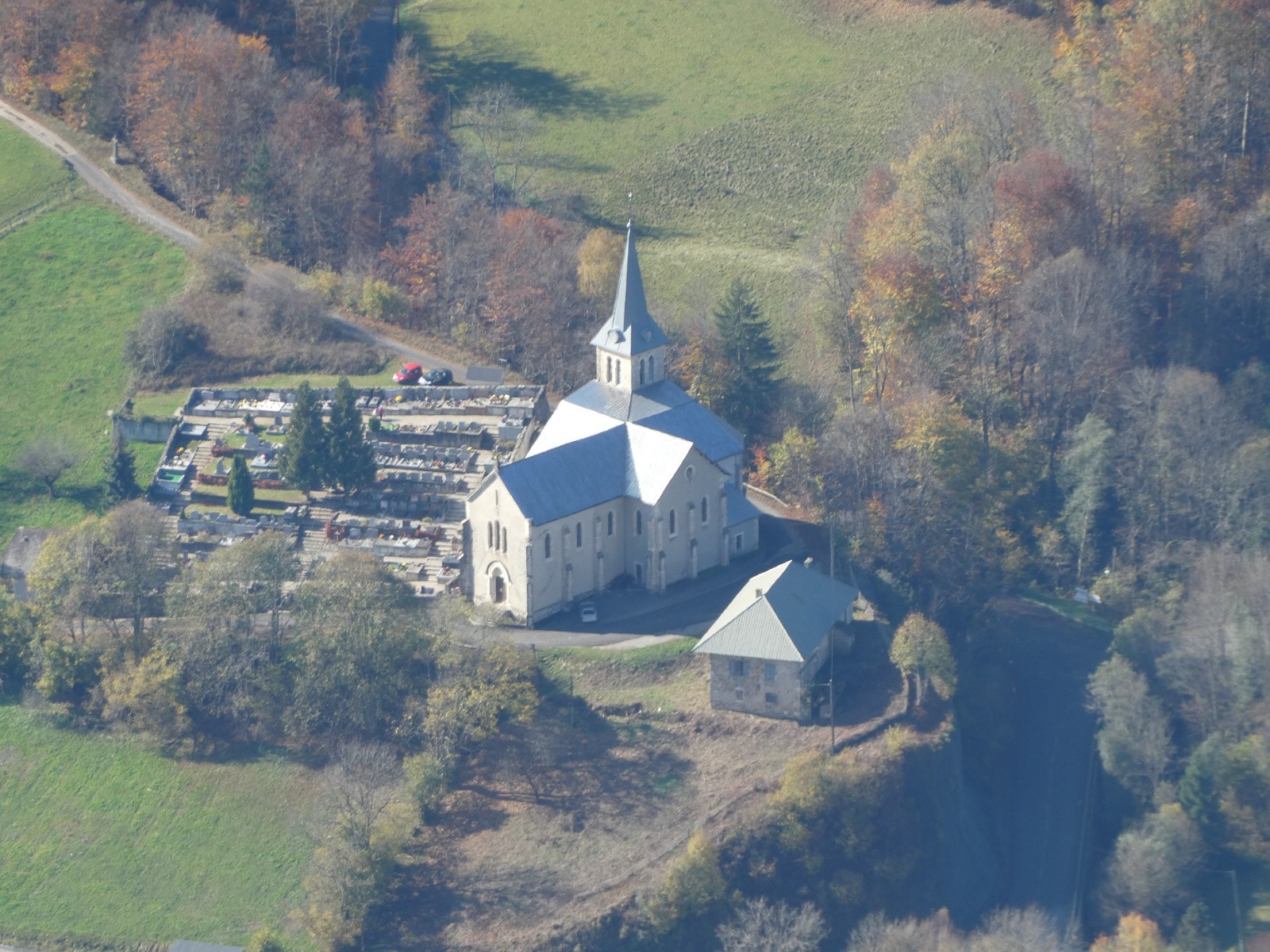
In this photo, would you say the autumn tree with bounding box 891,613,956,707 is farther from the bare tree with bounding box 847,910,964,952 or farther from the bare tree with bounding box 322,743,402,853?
the bare tree with bounding box 322,743,402,853

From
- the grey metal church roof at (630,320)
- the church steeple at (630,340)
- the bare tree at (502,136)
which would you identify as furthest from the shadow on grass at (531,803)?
the bare tree at (502,136)

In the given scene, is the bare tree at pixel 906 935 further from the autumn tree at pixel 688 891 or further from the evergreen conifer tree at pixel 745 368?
the evergreen conifer tree at pixel 745 368

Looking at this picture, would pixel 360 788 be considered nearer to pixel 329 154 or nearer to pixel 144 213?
pixel 329 154

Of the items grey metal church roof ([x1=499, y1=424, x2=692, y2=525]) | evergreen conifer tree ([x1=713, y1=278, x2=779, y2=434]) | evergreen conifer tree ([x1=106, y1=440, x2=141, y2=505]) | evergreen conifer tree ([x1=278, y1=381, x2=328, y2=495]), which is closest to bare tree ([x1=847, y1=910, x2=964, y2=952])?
grey metal church roof ([x1=499, y1=424, x2=692, y2=525])

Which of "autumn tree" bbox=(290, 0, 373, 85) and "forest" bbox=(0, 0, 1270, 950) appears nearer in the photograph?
"forest" bbox=(0, 0, 1270, 950)

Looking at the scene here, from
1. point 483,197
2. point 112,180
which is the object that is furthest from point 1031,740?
point 112,180

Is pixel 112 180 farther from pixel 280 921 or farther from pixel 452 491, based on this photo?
pixel 280 921

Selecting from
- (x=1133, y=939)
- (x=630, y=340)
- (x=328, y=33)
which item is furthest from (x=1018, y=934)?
(x=328, y=33)

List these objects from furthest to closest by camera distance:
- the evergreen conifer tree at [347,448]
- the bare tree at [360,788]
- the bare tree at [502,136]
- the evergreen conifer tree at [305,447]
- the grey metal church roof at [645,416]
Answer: the bare tree at [502,136]
the evergreen conifer tree at [347,448]
the evergreen conifer tree at [305,447]
the grey metal church roof at [645,416]
the bare tree at [360,788]
